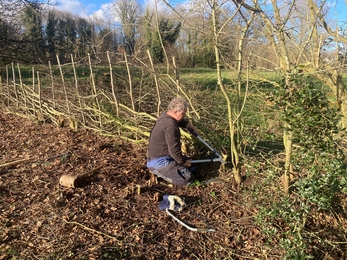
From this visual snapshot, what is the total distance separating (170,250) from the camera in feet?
9.98

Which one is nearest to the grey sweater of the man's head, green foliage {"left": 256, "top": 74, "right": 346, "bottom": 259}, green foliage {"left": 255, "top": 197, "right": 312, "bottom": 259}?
the man's head

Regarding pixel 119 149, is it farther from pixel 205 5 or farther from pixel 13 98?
pixel 13 98

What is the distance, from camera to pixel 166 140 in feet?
13.5

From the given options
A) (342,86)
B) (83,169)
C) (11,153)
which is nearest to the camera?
(83,169)

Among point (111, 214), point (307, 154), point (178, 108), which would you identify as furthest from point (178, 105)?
point (307, 154)

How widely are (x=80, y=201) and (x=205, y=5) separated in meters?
2.75

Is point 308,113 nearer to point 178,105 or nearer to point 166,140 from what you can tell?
point 178,105

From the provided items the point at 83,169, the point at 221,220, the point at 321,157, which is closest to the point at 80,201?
the point at 83,169

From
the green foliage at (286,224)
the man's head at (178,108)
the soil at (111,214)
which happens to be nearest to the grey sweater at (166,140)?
the man's head at (178,108)

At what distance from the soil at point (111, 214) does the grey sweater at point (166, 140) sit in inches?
16.6

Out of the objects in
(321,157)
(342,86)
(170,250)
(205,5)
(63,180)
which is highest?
(205,5)

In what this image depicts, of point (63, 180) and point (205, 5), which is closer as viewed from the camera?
point (205, 5)

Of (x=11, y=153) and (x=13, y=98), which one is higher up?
(x=13, y=98)

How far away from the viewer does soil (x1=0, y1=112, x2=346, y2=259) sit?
9.85 ft
